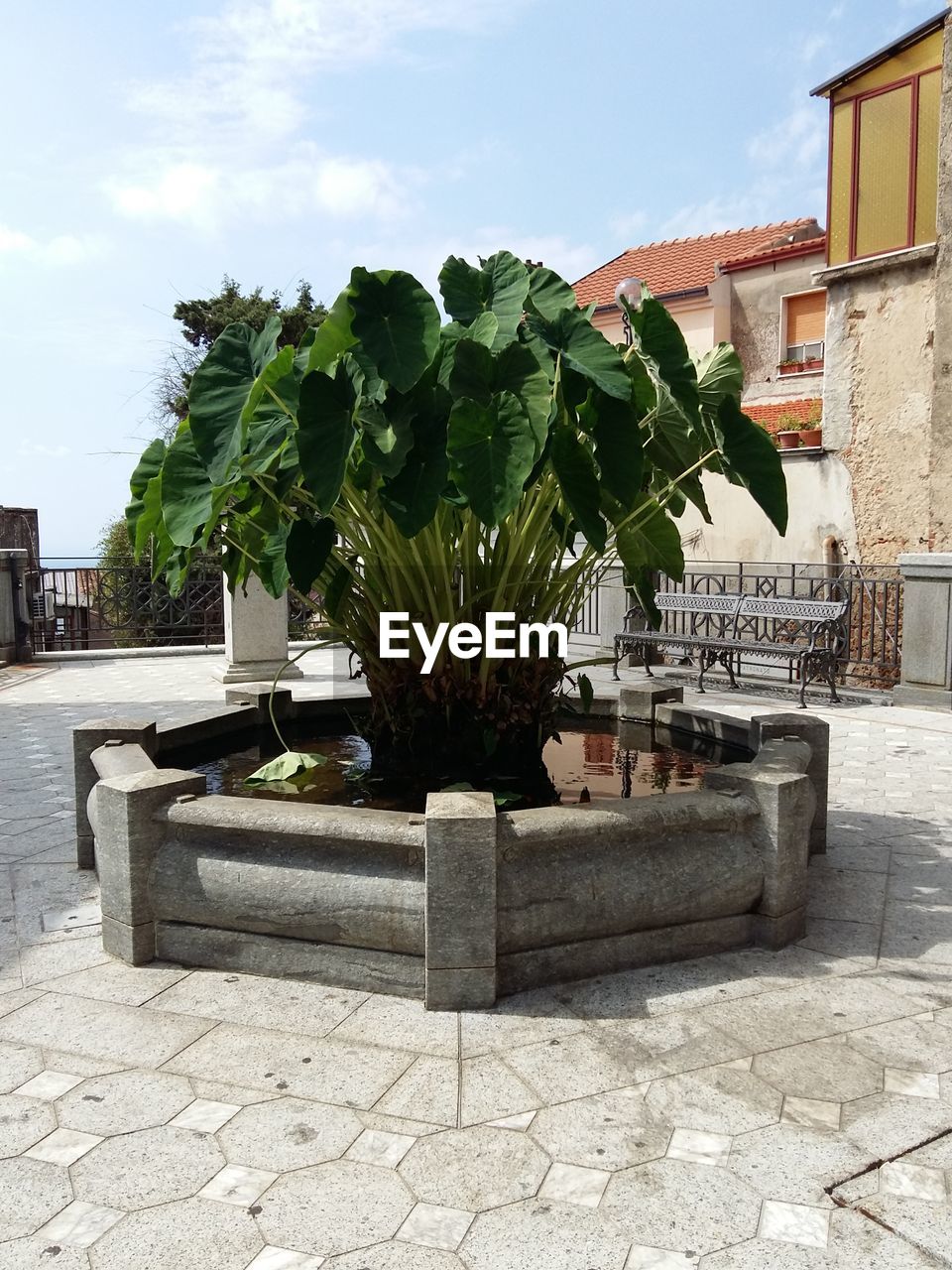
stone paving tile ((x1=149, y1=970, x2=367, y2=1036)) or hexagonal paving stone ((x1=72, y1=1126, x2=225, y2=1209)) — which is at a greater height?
stone paving tile ((x1=149, y1=970, x2=367, y2=1036))

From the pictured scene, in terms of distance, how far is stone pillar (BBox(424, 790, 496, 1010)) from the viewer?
2.70 m

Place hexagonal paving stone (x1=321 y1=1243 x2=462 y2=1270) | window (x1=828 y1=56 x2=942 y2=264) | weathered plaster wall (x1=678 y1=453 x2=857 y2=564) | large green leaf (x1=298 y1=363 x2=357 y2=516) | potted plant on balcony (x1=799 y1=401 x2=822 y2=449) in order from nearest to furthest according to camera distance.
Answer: hexagonal paving stone (x1=321 y1=1243 x2=462 y2=1270) < large green leaf (x1=298 y1=363 x2=357 y2=516) < window (x1=828 y1=56 x2=942 y2=264) < weathered plaster wall (x1=678 y1=453 x2=857 y2=564) < potted plant on balcony (x1=799 y1=401 x2=822 y2=449)

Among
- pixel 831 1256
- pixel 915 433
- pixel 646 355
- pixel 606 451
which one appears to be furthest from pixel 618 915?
pixel 915 433

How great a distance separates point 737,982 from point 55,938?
7.41 ft

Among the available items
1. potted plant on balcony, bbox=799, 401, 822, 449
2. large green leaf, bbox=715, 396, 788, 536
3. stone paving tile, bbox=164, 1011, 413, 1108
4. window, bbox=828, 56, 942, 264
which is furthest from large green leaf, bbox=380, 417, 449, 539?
potted plant on balcony, bbox=799, 401, 822, 449

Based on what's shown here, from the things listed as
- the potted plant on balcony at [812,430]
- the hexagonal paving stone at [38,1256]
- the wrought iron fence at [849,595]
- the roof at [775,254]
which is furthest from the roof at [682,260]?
the hexagonal paving stone at [38,1256]

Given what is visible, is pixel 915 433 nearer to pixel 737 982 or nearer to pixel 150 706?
pixel 150 706

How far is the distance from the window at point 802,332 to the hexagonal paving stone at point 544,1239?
58.5 feet

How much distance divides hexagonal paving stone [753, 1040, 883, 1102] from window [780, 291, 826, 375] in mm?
17008

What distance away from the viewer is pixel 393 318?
9.56 ft

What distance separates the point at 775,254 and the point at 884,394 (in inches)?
276

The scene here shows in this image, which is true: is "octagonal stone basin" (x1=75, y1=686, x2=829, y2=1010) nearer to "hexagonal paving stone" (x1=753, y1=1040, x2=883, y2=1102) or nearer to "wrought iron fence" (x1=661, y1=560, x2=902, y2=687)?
"hexagonal paving stone" (x1=753, y1=1040, x2=883, y2=1102)

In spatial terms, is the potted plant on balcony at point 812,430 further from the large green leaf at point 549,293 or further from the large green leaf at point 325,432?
the large green leaf at point 325,432

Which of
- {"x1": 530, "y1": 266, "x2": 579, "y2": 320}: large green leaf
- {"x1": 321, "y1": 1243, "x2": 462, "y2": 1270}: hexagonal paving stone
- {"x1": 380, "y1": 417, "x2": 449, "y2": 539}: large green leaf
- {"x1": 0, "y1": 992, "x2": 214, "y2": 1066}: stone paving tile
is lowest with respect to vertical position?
{"x1": 321, "y1": 1243, "x2": 462, "y2": 1270}: hexagonal paving stone
